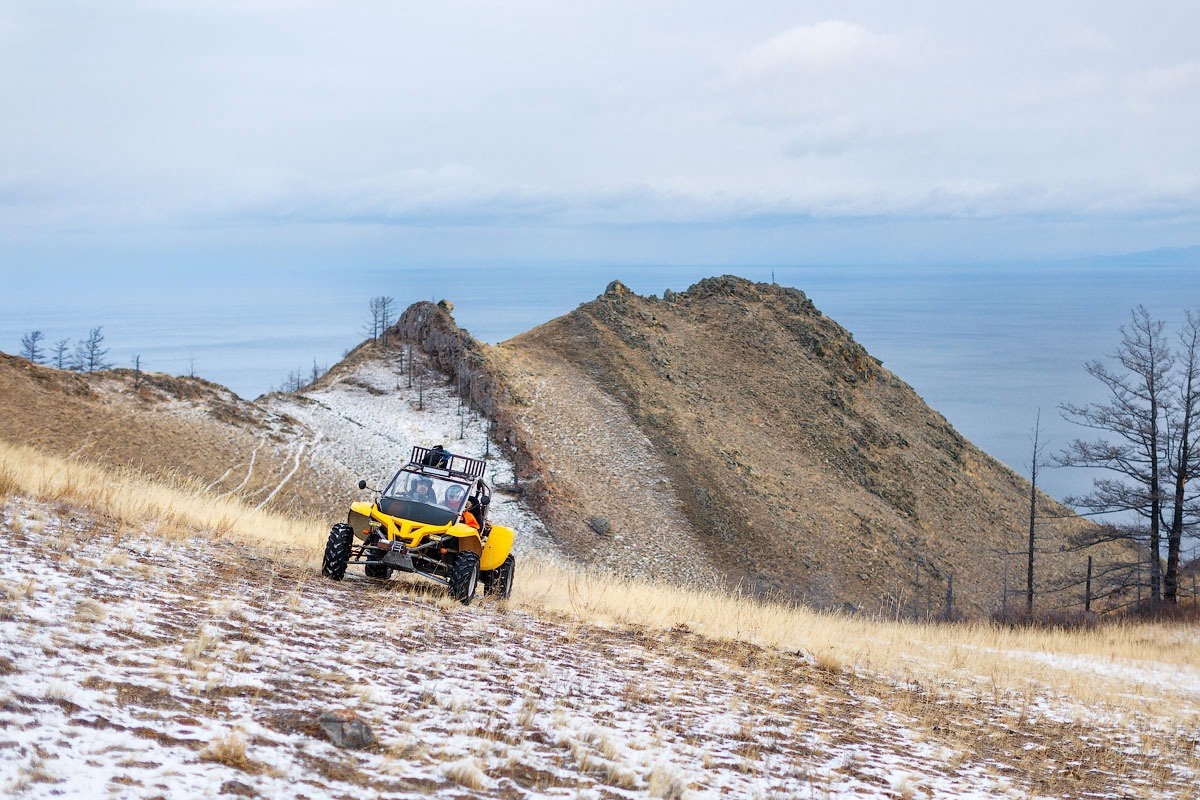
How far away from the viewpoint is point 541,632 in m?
11.6

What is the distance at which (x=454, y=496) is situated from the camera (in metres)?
13.8

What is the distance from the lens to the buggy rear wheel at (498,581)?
14250 millimetres

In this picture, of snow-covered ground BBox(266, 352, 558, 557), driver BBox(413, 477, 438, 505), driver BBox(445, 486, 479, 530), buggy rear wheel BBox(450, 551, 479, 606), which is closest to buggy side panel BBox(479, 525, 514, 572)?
driver BBox(445, 486, 479, 530)

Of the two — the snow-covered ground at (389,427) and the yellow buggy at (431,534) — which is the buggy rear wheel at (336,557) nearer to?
the yellow buggy at (431,534)

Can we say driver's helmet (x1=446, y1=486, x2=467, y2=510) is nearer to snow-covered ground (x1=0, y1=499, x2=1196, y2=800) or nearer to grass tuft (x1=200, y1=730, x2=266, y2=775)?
snow-covered ground (x1=0, y1=499, x2=1196, y2=800)

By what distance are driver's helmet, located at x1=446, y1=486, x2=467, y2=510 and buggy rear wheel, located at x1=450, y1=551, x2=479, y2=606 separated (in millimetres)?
1077

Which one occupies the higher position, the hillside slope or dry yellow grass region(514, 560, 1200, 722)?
the hillside slope

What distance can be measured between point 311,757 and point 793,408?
4651cm

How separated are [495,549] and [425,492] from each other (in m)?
1.38

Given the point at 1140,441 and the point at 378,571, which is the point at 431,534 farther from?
the point at 1140,441

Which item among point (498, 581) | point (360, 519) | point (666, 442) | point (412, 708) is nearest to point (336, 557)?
point (360, 519)

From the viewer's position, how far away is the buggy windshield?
523 inches

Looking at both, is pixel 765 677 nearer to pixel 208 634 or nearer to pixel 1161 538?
pixel 208 634

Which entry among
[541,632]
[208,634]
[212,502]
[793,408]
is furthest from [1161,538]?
[208,634]
